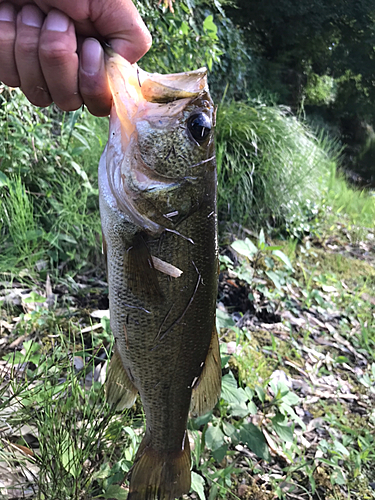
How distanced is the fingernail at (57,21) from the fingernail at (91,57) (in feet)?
0.23

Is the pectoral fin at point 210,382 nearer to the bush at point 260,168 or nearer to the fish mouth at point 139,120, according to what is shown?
the fish mouth at point 139,120

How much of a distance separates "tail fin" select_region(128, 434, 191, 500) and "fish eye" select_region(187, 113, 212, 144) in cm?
105

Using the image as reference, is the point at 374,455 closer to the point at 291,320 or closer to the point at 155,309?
the point at 291,320

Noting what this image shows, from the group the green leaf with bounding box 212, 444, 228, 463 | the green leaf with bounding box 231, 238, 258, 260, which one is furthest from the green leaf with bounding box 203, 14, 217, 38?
the green leaf with bounding box 212, 444, 228, 463

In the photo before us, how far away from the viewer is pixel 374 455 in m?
1.98

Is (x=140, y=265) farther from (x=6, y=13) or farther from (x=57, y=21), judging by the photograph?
(x=6, y=13)

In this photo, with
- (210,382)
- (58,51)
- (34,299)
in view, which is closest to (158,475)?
(210,382)

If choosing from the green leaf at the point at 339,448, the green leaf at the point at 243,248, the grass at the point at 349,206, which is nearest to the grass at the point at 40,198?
the green leaf at the point at 243,248

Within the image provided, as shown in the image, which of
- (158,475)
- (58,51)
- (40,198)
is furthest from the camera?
(40,198)

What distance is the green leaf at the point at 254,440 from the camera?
1615 millimetres

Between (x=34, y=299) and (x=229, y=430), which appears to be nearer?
(x=229, y=430)

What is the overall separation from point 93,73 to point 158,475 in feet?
4.40

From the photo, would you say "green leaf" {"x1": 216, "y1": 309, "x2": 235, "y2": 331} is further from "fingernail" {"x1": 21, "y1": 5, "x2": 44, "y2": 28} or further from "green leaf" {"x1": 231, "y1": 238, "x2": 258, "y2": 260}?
"fingernail" {"x1": 21, "y1": 5, "x2": 44, "y2": 28}

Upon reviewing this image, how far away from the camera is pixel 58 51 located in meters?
1.06
